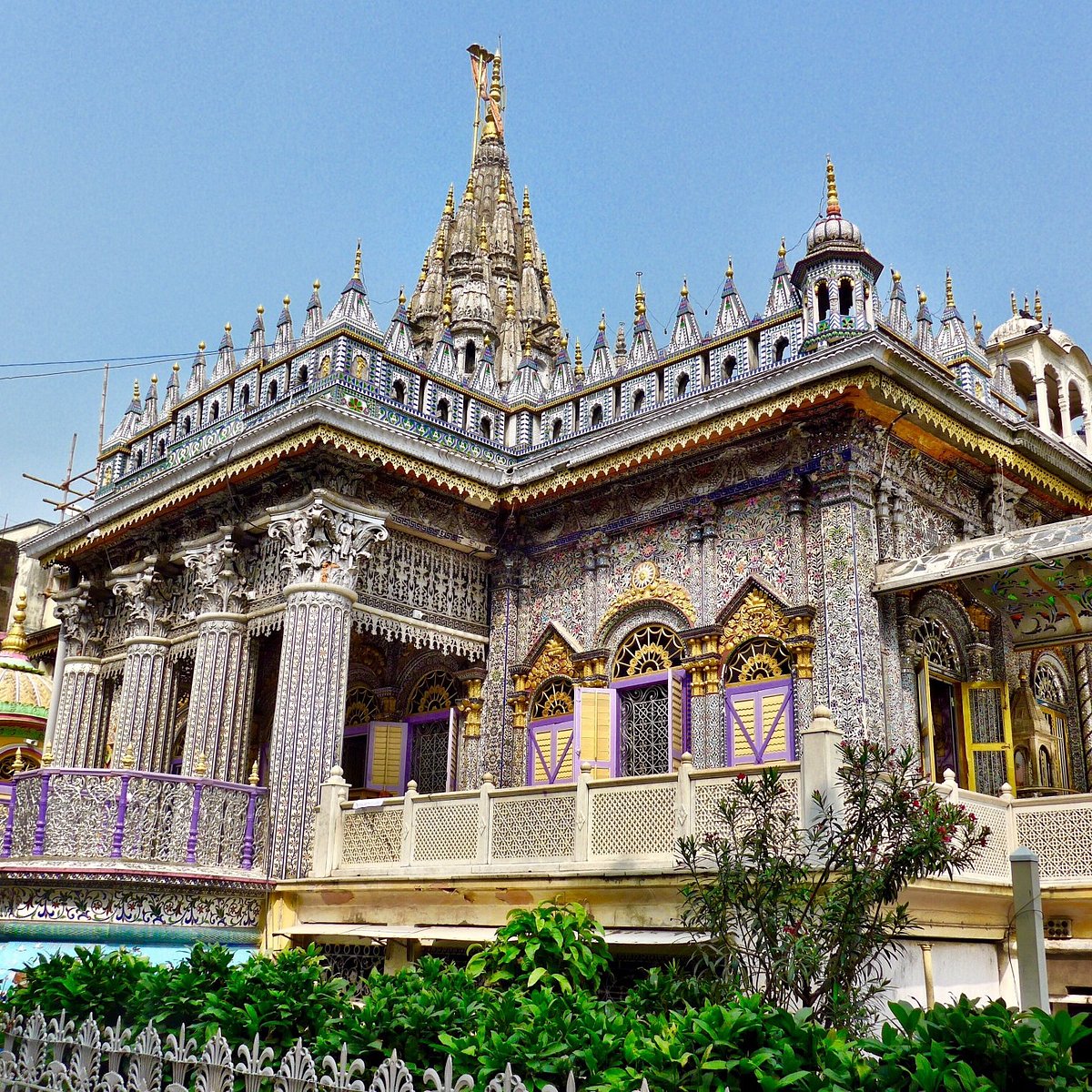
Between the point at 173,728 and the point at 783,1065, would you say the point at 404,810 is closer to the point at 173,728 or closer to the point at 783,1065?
the point at 173,728

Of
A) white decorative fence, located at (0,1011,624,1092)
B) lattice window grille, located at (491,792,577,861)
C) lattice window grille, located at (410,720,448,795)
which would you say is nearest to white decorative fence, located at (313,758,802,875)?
lattice window grille, located at (491,792,577,861)

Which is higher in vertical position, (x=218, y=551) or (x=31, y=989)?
(x=218, y=551)

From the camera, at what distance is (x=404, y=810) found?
10578 mm

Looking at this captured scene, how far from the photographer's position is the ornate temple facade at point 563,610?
10.3 meters

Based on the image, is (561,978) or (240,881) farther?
(240,881)

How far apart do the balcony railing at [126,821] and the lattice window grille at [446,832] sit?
80.9 inches

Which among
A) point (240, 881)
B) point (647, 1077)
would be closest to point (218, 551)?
point (240, 881)

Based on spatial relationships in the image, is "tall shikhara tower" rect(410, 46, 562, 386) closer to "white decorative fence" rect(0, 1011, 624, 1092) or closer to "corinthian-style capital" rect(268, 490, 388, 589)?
"corinthian-style capital" rect(268, 490, 388, 589)

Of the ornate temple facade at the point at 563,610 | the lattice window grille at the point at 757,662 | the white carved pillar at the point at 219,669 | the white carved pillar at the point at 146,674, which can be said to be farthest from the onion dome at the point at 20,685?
the lattice window grille at the point at 757,662

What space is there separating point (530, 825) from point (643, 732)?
3.08 metres

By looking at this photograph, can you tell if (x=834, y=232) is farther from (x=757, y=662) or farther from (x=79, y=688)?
(x=79, y=688)

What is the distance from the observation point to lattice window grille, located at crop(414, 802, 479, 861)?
1003cm

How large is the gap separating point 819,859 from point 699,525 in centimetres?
503

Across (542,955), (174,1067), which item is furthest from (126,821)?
(174,1067)
